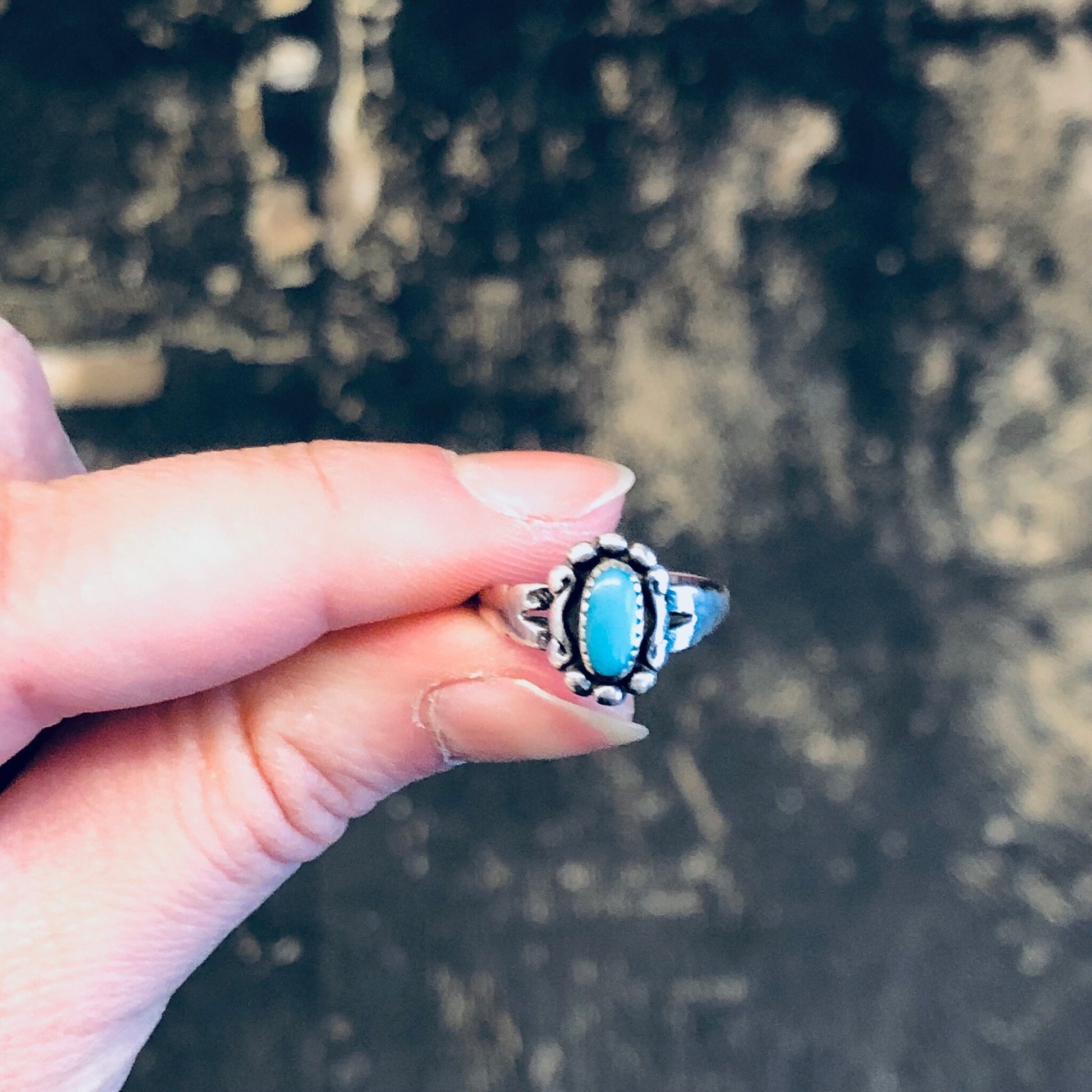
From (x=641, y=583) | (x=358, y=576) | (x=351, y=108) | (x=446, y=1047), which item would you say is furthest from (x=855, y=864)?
(x=351, y=108)

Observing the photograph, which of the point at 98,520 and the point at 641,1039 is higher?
the point at 98,520

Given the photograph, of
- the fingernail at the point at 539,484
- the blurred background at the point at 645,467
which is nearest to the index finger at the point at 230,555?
Result: the fingernail at the point at 539,484

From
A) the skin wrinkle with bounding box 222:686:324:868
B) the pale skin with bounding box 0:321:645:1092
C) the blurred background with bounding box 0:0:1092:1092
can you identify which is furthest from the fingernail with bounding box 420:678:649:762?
the blurred background with bounding box 0:0:1092:1092

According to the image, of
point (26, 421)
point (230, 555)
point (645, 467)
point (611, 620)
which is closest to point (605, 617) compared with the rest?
point (611, 620)

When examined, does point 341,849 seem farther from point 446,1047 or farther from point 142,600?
point 142,600

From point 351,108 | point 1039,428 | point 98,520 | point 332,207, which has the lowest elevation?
point 1039,428

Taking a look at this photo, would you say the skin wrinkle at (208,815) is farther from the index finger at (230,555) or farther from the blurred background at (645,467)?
the blurred background at (645,467)

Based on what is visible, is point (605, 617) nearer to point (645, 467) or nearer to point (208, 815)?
point (208, 815)
